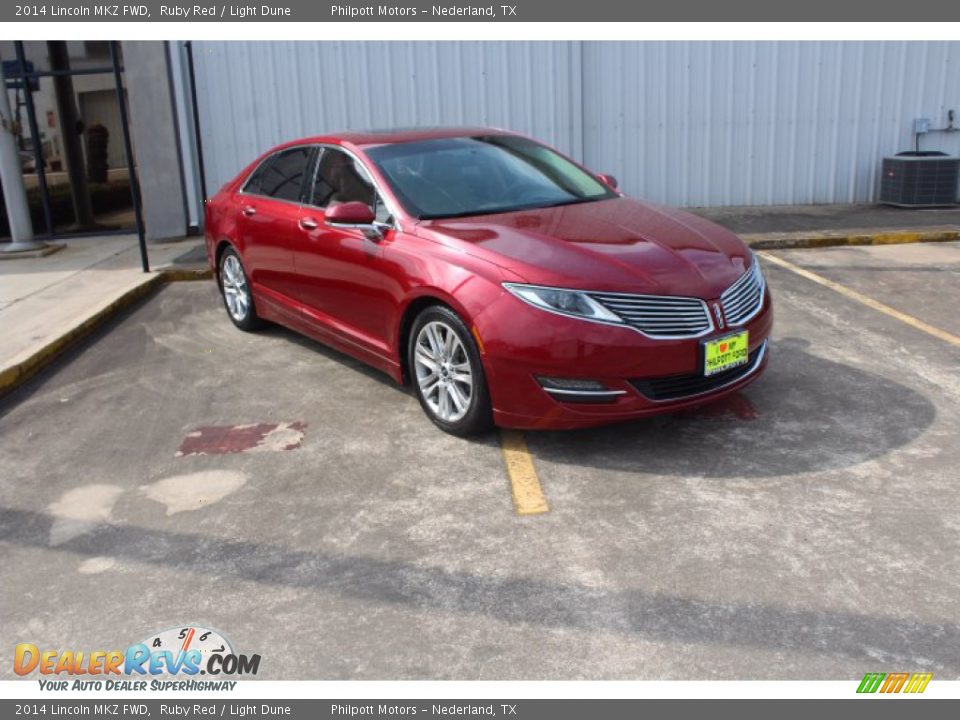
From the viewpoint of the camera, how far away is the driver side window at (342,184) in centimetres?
529

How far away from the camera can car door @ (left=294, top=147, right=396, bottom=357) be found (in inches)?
200

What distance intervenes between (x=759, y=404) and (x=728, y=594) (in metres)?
2.03

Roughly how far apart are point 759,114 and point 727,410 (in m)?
8.09

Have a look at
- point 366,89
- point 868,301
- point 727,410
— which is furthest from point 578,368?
point 366,89

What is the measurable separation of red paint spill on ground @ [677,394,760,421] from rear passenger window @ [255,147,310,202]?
3.05 metres

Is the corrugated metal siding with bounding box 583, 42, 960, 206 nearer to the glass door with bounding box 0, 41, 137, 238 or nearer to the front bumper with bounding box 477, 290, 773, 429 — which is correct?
the glass door with bounding box 0, 41, 137, 238

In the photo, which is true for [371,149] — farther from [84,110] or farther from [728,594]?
[84,110]

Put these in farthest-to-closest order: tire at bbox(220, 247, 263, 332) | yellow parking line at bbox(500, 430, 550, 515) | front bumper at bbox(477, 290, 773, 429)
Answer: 1. tire at bbox(220, 247, 263, 332)
2. front bumper at bbox(477, 290, 773, 429)
3. yellow parking line at bbox(500, 430, 550, 515)

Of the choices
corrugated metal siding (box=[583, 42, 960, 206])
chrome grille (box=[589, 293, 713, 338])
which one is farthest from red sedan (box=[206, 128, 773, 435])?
corrugated metal siding (box=[583, 42, 960, 206])

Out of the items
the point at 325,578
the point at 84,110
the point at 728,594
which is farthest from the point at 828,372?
the point at 84,110

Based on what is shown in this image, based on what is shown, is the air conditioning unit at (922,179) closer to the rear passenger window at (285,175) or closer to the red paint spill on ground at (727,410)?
the red paint spill on ground at (727,410)

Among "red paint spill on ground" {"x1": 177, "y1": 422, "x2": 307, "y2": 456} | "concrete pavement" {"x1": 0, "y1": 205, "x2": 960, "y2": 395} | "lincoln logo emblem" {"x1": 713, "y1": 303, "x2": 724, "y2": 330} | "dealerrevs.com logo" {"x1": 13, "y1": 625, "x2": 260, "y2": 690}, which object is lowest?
"dealerrevs.com logo" {"x1": 13, "y1": 625, "x2": 260, "y2": 690}

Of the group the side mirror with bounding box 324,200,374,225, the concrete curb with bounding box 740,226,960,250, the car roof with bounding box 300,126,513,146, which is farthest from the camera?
the concrete curb with bounding box 740,226,960,250

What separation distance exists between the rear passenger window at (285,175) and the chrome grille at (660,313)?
2.79 metres
